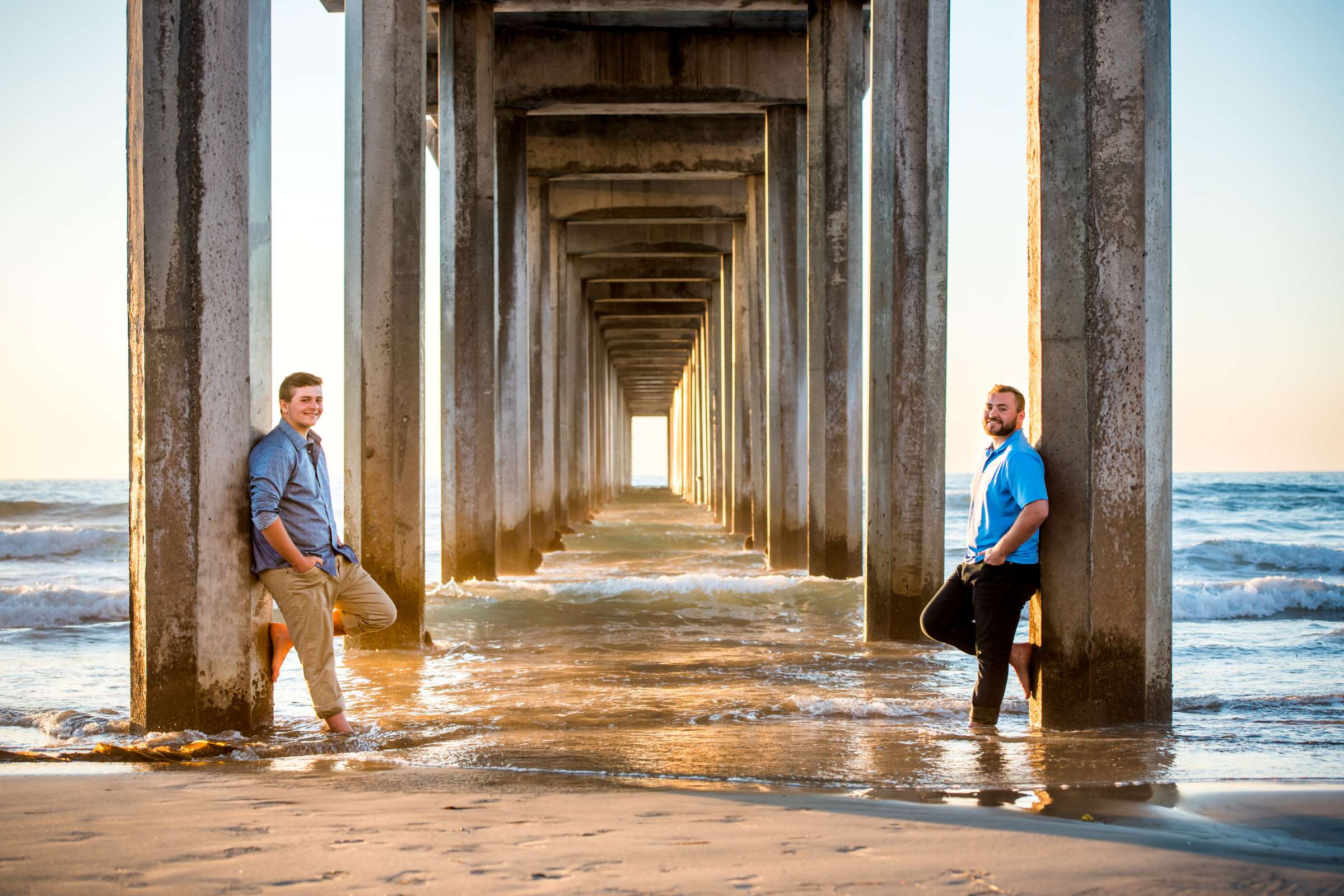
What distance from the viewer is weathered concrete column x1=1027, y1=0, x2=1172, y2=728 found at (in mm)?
5004

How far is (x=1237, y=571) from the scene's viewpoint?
1836 cm

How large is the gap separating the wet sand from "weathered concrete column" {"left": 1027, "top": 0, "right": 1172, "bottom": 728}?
3.93 feet

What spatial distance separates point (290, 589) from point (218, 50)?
2230 mm

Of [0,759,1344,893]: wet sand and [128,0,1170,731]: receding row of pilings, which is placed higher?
[128,0,1170,731]: receding row of pilings

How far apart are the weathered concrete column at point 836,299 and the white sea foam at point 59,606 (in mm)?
7155

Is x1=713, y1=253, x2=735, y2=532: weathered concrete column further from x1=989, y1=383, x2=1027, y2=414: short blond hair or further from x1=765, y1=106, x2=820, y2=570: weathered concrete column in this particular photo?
x1=989, y1=383, x2=1027, y2=414: short blond hair

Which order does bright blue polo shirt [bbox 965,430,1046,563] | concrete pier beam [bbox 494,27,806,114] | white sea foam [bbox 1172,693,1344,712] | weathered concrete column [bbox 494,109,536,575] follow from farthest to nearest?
concrete pier beam [bbox 494,27,806,114] < weathered concrete column [bbox 494,109,536,575] < white sea foam [bbox 1172,693,1344,712] < bright blue polo shirt [bbox 965,430,1046,563]

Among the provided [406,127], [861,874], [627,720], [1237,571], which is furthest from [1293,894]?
[1237,571]

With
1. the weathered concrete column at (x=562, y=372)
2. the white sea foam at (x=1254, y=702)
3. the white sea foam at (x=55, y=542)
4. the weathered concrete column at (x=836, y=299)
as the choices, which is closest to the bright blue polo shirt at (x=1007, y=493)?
the white sea foam at (x=1254, y=702)

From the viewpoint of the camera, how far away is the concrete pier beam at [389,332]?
8.54 metres

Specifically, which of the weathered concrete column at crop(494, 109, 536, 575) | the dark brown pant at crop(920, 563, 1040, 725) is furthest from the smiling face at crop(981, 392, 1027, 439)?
the weathered concrete column at crop(494, 109, 536, 575)

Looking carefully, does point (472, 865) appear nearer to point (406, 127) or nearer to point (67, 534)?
point (406, 127)

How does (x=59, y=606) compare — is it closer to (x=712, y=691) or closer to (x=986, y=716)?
(x=712, y=691)

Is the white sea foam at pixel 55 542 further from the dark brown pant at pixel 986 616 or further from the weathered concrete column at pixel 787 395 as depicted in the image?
the dark brown pant at pixel 986 616
